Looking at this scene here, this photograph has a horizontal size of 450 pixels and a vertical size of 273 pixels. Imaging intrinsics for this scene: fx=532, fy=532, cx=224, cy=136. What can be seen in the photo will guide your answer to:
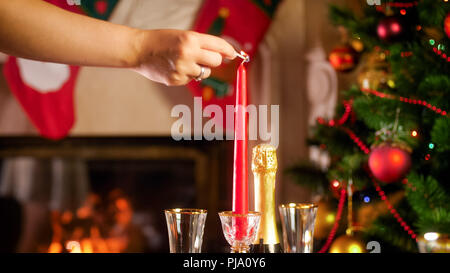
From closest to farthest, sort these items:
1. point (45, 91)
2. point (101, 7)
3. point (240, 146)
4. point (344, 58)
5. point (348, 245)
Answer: point (240, 146), point (348, 245), point (344, 58), point (101, 7), point (45, 91)

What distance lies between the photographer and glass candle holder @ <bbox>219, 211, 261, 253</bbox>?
0.40 m

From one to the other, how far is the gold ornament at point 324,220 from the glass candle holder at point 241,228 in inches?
43.5

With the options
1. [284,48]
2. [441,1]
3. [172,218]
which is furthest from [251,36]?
[172,218]

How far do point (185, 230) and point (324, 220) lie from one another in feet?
3.67

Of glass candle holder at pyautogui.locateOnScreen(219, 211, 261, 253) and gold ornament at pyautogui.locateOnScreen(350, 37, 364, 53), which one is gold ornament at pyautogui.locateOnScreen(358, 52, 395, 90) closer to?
gold ornament at pyautogui.locateOnScreen(350, 37, 364, 53)

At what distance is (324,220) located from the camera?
4.91ft

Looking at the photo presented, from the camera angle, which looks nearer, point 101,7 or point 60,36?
point 60,36

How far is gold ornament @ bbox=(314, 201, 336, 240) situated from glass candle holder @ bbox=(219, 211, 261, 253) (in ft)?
3.62

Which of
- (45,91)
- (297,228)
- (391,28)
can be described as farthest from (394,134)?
(45,91)

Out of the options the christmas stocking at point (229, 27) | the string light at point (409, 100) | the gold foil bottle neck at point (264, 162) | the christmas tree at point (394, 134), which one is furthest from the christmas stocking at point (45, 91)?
the gold foil bottle neck at point (264, 162)

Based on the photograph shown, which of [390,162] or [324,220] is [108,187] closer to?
[324,220]

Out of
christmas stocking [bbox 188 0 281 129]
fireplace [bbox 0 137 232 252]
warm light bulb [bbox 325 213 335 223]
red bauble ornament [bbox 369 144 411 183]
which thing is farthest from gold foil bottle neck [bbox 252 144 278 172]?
fireplace [bbox 0 137 232 252]

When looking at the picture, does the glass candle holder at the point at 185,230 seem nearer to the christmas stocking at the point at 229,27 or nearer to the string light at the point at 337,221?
the string light at the point at 337,221

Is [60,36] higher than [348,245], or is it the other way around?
[60,36]
